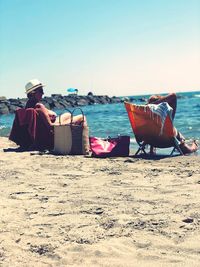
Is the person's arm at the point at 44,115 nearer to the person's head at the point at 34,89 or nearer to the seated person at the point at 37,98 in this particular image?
the seated person at the point at 37,98

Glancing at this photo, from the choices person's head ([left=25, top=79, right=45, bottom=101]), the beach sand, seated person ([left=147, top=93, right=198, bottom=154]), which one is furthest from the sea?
the beach sand

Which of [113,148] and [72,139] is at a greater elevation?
[72,139]

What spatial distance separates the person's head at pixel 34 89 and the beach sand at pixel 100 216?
2887 mm

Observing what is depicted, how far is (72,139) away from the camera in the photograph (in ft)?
24.3

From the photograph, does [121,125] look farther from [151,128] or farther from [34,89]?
[151,128]

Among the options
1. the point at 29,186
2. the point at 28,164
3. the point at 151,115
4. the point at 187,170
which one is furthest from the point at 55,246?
the point at 151,115

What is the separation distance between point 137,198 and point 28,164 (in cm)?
266

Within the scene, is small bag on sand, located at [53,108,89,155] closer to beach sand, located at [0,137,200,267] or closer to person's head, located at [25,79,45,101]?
person's head, located at [25,79,45,101]

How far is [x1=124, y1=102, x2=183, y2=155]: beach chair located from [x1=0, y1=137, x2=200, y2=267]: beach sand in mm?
1361

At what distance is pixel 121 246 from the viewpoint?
9.02ft

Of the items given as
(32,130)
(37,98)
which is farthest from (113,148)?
(37,98)

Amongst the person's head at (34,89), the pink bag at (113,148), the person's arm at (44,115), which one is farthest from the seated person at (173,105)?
the person's head at (34,89)

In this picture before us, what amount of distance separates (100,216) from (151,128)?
3.75 meters

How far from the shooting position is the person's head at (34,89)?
8.15m
